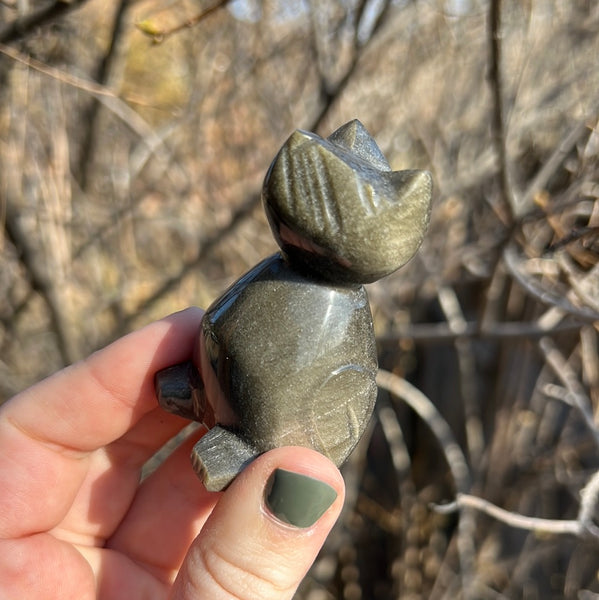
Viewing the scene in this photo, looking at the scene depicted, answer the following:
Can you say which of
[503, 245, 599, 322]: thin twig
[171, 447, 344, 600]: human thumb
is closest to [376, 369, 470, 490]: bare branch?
[503, 245, 599, 322]: thin twig

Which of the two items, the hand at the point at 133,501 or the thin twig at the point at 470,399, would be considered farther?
the thin twig at the point at 470,399

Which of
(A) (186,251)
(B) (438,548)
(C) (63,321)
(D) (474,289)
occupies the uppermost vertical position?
(C) (63,321)

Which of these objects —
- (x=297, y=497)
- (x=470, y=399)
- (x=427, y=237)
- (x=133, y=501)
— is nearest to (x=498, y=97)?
(x=297, y=497)

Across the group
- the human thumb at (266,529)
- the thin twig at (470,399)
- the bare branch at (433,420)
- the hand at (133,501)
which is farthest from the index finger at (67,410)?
the thin twig at (470,399)

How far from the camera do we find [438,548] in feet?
8.21

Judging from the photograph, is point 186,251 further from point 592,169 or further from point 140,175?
point 592,169

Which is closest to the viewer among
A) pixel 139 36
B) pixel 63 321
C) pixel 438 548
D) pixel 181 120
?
pixel 63 321

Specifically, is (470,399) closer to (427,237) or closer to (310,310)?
(427,237)

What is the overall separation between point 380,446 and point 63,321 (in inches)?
66.5

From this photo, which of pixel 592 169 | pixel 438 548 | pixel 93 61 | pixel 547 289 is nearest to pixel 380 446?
pixel 438 548

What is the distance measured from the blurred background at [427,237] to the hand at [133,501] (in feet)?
2.53

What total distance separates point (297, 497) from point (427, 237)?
1572 mm

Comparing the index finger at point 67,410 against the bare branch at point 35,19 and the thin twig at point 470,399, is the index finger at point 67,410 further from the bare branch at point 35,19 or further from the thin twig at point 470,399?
the thin twig at point 470,399

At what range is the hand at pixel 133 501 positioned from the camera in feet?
2.77
